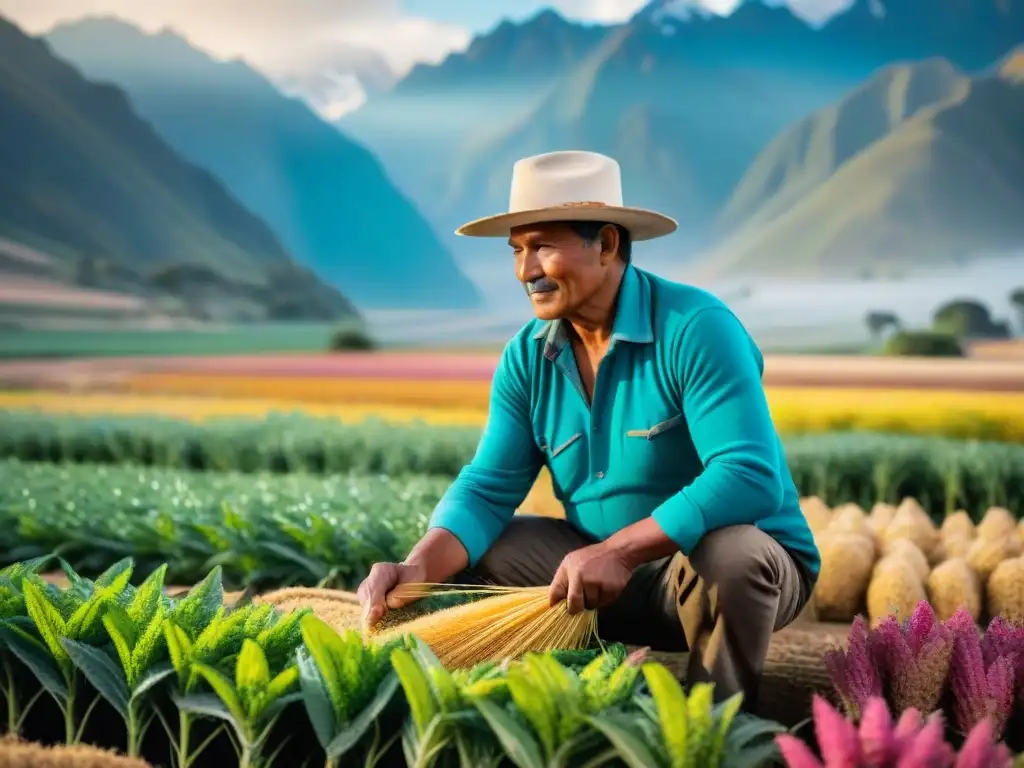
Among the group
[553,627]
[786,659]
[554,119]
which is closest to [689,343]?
[553,627]

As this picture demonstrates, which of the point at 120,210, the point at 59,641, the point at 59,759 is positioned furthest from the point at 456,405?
the point at 59,759

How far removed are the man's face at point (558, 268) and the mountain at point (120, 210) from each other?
19.9ft

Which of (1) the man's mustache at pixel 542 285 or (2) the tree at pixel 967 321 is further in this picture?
(2) the tree at pixel 967 321

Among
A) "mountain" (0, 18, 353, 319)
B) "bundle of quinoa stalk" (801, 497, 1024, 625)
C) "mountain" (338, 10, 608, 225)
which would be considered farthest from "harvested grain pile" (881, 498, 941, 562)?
"mountain" (0, 18, 353, 319)

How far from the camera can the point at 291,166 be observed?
907 centimetres

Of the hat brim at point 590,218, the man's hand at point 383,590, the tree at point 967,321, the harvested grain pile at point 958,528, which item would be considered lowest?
the harvested grain pile at point 958,528

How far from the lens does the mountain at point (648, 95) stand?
25.9 feet

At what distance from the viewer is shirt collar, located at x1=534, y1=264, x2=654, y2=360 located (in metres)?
2.70

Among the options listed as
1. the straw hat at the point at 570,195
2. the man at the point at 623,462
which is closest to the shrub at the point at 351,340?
the man at the point at 623,462

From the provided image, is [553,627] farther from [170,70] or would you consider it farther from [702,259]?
[170,70]

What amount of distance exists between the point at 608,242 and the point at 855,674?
1.13m

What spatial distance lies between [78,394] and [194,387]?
2.81 feet

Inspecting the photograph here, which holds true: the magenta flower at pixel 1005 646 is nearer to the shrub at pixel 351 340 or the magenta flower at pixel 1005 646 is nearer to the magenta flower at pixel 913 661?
the magenta flower at pixel 913 661

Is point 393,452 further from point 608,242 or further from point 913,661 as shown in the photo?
point 913,661
